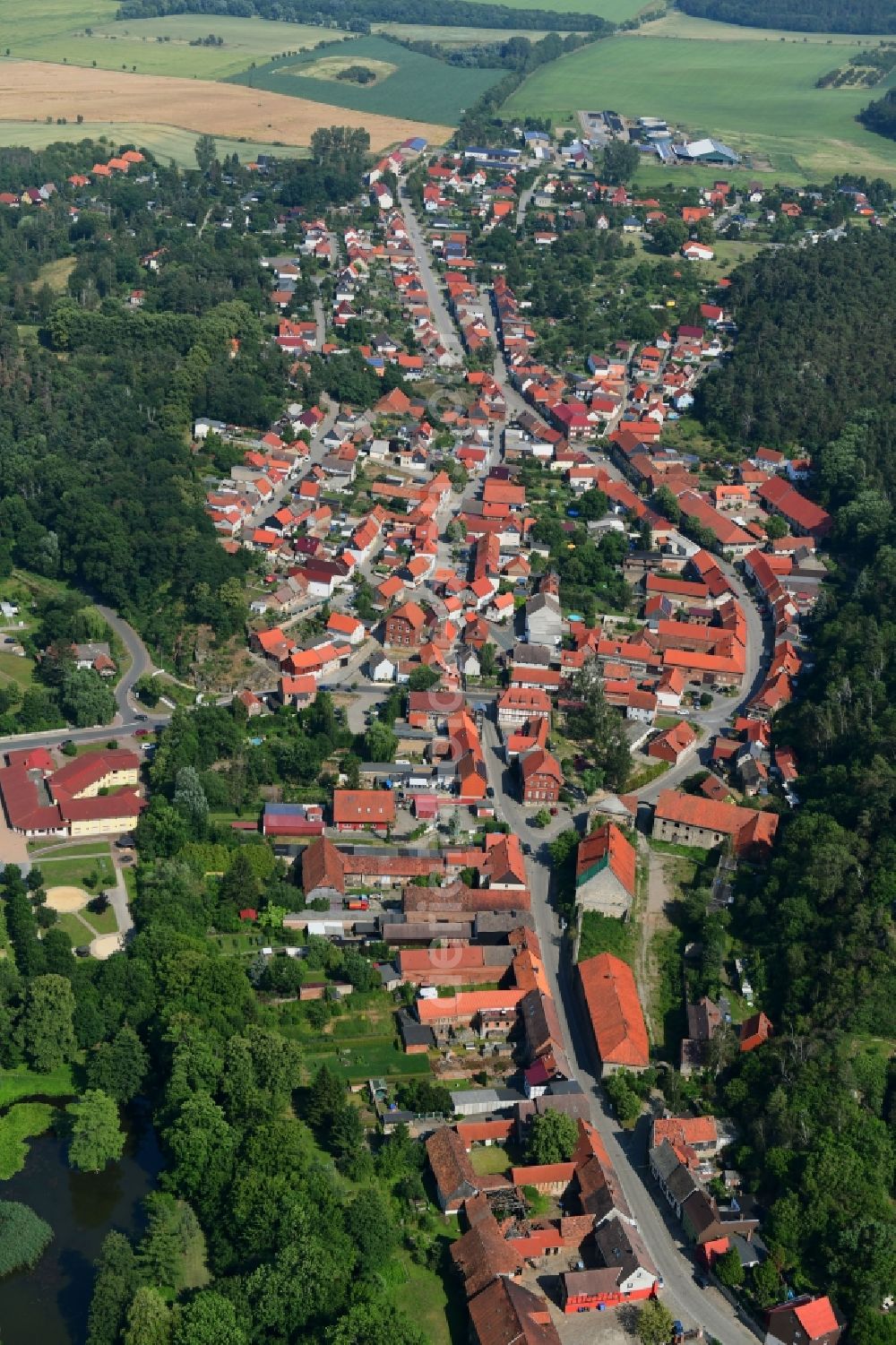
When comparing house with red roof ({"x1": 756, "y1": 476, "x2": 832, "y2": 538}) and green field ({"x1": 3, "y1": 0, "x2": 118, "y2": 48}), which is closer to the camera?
house with red roof ({"x1": 756, "y1": 476, "x2": 832, "y2": 538})

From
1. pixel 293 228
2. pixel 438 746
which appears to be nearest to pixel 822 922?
pixel 438 746

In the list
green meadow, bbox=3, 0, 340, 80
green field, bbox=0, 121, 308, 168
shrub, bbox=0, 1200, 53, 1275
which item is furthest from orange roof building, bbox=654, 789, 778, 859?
green meadow, bbox=3, 0, 340, 80

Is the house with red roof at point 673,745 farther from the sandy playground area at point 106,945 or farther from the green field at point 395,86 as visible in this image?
the green field at point 395,86

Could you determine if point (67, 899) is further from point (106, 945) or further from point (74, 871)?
point (106, 945)

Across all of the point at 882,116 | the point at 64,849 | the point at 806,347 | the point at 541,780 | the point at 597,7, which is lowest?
the point at 541,780

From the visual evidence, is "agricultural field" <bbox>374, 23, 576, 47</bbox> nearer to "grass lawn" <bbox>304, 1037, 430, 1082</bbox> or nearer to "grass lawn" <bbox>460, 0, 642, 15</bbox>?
"grass lawn" <bbox>460, 0, 642, 15</bbox>

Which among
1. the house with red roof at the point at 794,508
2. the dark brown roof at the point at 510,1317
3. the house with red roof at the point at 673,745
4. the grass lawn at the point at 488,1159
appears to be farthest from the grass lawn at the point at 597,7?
the dark brown roof at the point at 510,1317

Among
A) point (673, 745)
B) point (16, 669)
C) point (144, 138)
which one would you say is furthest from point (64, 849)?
point (144, 138)
